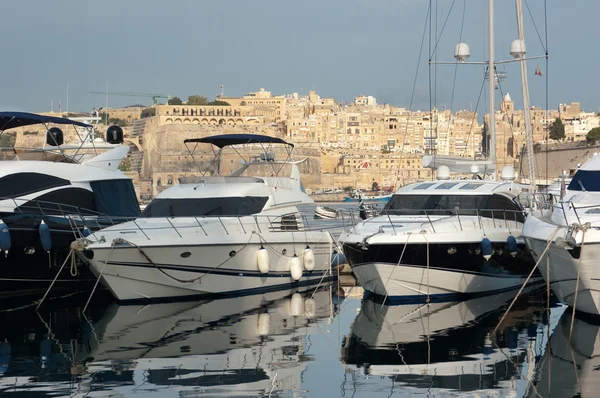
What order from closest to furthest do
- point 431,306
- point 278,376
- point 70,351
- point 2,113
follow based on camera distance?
point 278,376, point 70,351, point 431,306, point 2,113

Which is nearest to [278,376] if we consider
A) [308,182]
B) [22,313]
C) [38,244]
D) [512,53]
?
[22,313]

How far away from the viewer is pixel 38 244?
14.8 metres

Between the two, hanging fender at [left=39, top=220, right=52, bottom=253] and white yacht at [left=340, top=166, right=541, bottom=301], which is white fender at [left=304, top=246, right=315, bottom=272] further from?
hanging fender at [left=39, top=220, right=52, bottom=253]

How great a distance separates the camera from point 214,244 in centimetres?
1429

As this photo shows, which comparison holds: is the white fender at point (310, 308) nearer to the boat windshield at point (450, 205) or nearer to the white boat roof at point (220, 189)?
the boat windshield at point (450, 205)

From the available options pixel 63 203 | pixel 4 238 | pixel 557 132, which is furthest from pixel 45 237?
pixel 557 132

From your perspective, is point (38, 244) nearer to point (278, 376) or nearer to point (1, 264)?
point (1, 264)

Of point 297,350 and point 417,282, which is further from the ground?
point 417,282

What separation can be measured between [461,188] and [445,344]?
15.7 feet

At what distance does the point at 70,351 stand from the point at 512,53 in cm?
1221

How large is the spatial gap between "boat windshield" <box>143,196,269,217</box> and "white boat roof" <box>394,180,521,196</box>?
2455mm

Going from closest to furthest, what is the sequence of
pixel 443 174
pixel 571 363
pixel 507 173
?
pixel 571 363
pixel 443 174
pixel 507 173

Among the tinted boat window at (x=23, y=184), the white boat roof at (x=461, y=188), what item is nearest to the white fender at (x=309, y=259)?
the white boat roof at (x=461, y=188)

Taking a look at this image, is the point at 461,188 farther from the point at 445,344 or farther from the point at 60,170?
the point at 60,170
